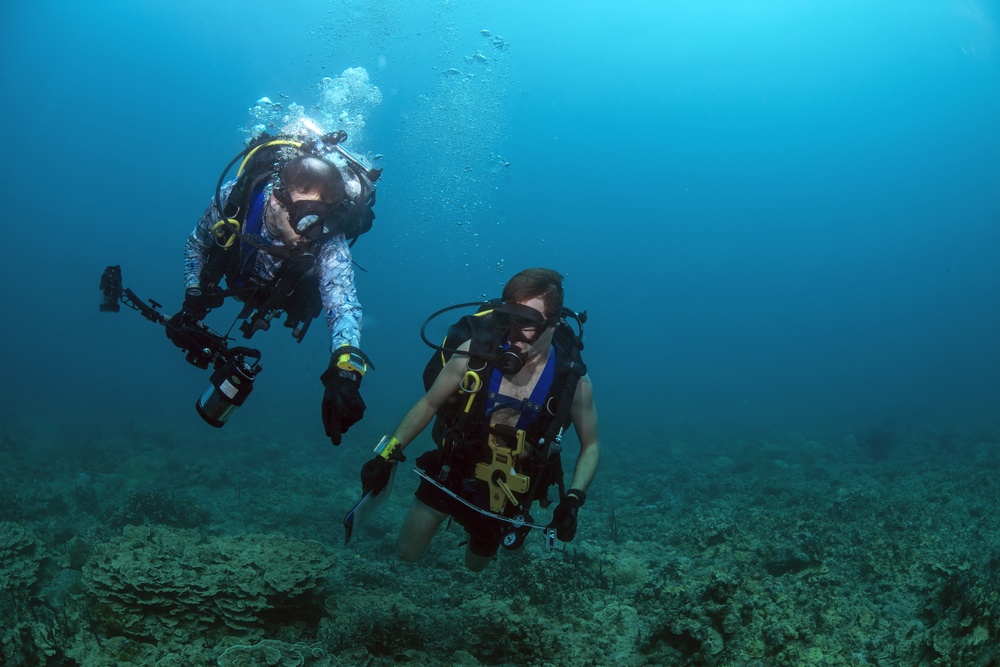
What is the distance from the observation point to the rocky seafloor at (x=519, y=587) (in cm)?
359

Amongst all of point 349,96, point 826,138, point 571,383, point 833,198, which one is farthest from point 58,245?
point 833,198

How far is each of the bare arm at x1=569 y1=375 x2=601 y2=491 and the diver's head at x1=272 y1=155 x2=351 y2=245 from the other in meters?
2.47

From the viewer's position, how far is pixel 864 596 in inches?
182

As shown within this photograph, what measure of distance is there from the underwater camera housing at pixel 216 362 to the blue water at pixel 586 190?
576 inches

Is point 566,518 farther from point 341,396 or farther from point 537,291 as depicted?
point 341,396

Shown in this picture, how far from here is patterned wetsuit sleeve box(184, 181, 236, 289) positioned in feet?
16.8

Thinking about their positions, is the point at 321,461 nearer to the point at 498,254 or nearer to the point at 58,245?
the point at 498,254

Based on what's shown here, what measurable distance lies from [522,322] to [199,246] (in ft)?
10.7

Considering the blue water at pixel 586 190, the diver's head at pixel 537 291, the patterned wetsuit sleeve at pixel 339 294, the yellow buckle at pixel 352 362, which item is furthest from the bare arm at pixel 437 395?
the blue water at pixel 586 190

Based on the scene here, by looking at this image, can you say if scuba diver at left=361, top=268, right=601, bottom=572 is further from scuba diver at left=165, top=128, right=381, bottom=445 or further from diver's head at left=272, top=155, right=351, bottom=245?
diver's head at left=272, top=155, right=351, bottom=245

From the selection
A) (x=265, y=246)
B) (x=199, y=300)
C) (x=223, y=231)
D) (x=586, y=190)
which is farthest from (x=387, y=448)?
(x=586, y=190)

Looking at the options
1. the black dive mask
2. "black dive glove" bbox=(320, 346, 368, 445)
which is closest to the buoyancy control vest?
"black dive glove" bbox=(320, 346, 368, 445)

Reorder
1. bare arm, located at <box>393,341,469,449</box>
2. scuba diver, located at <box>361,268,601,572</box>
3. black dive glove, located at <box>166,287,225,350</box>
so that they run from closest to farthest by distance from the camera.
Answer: scuba diver, located at <box>361,268,601,572</box>
black dive glove, located at <box>166,287,225,350</box>
bare arm, located at <box>393,341,469,449</box>

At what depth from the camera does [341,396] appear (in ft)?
10.8
